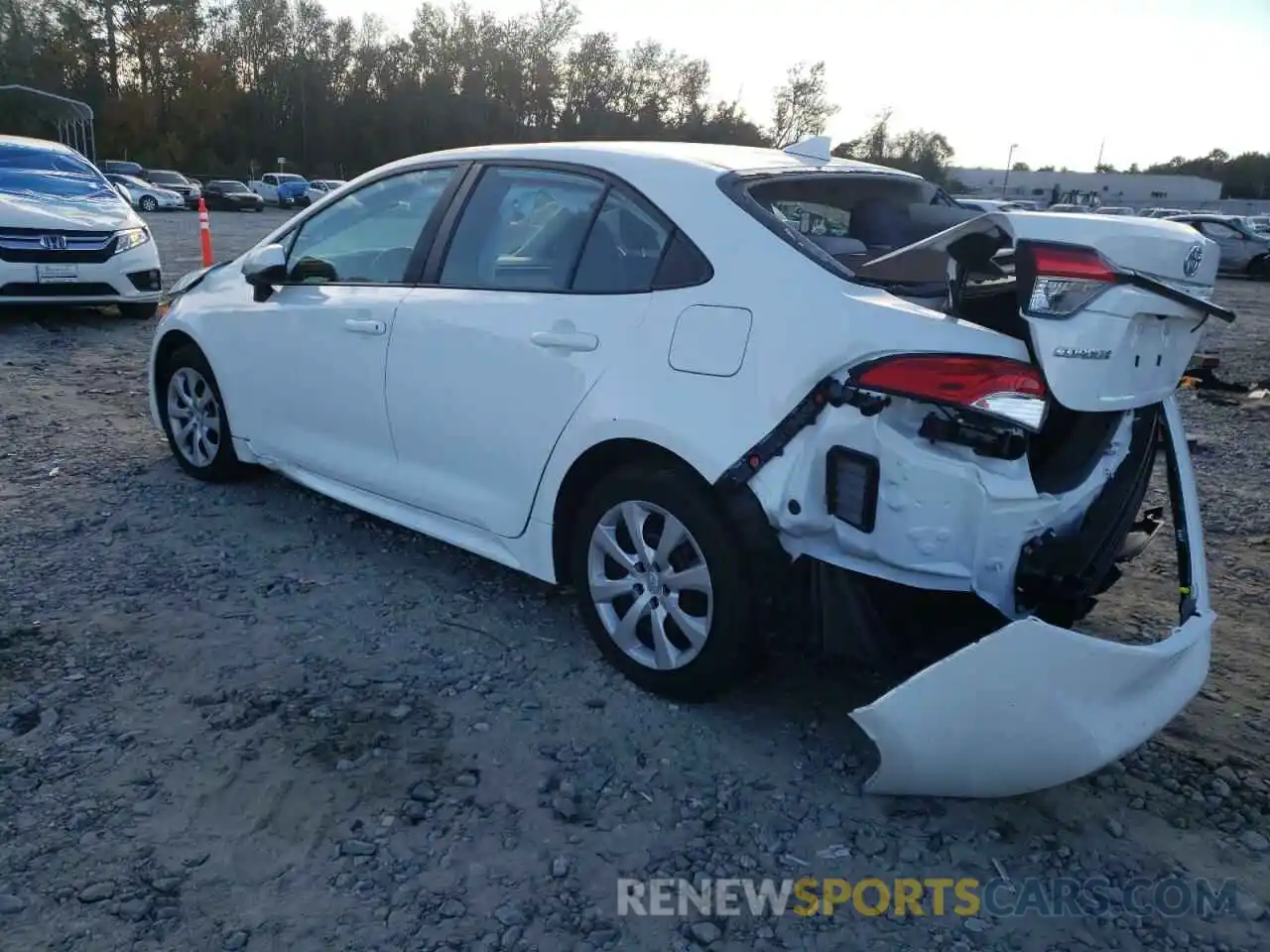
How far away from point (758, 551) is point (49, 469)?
423cm

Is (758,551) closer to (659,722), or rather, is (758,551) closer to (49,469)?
(659,722)

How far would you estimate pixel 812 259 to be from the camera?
275 cm

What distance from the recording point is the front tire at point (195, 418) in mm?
4824

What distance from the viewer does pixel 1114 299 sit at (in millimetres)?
2426

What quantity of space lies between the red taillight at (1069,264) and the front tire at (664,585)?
104 cm

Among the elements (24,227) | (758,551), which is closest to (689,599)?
(758,551)

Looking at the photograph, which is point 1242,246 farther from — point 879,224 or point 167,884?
point 167,884

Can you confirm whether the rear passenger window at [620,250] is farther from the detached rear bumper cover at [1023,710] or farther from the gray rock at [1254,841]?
the gray rock at [1254,841]

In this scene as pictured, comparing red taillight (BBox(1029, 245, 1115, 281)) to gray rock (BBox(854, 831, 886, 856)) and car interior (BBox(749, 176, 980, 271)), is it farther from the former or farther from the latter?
gray rock (BBox(854, 831, 886, 856))

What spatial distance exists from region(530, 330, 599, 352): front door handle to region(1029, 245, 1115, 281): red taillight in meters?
1.28

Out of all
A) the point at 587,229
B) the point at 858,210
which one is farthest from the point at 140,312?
the point at 858,210

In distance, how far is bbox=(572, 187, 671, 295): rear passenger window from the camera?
10.0ft

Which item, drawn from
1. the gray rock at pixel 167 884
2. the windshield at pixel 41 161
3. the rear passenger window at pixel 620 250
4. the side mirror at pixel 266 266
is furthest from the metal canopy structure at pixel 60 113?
the gray rock at pixel 167 884

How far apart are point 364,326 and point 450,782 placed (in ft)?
6.08
